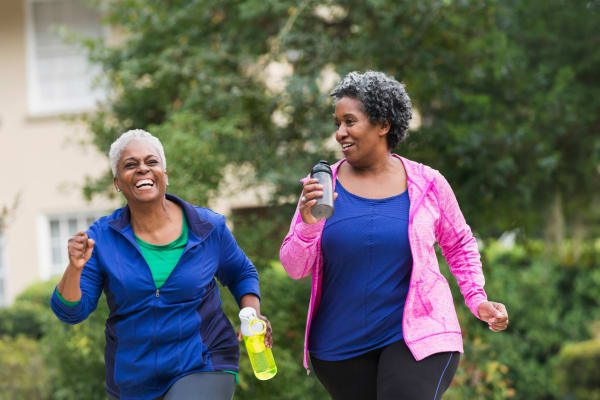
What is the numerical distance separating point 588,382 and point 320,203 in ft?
28.5

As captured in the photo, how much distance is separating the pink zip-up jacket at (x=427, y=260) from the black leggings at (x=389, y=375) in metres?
0.05

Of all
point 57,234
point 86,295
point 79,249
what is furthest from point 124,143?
point 57,234

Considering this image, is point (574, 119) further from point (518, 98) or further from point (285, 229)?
point (285, 229)

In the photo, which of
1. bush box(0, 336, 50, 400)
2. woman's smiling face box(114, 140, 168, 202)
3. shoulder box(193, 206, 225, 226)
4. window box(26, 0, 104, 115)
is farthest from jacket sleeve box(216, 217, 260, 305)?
window box(26, 0, 104, 115)

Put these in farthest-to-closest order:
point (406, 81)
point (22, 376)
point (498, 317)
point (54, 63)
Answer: point (54, 63) → point (22, 376) → point (406, 81) → point (498, 317)

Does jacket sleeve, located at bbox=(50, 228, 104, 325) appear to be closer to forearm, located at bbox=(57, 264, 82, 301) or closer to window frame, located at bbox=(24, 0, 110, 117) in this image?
forearm, located at bbox=(57, 264, 82, 301)

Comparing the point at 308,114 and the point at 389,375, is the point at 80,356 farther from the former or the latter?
the point at 389,375

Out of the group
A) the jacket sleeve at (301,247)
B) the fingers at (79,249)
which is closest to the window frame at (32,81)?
the jacket sleeve at (301,247)

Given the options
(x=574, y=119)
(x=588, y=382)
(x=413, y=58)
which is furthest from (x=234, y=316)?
(x=588, y=382)

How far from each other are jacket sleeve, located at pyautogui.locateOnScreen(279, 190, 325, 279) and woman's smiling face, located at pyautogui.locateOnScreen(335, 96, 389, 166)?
1.26ft

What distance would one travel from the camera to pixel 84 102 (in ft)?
47.7

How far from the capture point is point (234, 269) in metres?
3.98

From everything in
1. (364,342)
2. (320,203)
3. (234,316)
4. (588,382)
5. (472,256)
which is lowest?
(588,382)

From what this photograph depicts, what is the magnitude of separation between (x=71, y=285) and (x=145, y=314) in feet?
1.11
